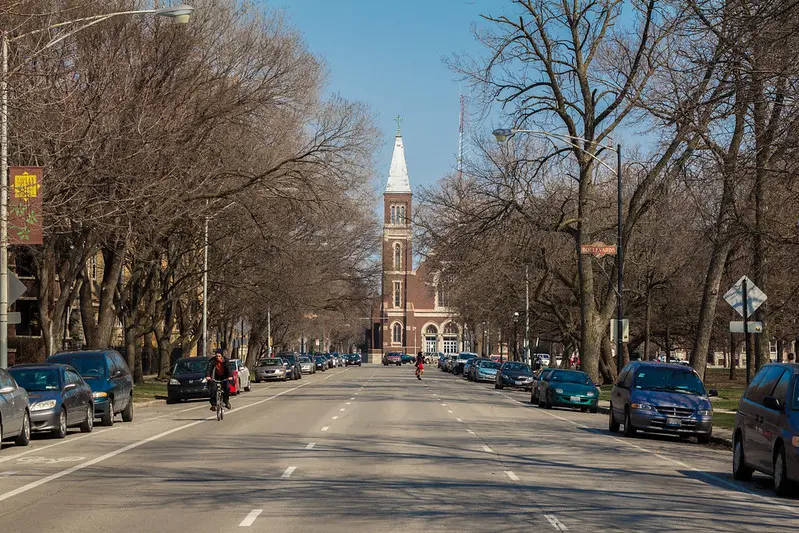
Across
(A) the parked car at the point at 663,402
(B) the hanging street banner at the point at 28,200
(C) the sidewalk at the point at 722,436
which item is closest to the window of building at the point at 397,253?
(C) the sidewalk at the point at 722,436

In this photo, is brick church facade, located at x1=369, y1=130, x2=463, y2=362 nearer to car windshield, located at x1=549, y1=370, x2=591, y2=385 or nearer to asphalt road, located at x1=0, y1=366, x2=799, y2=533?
car windshield, located at x1=549, y1=370, x2=591, y2=385

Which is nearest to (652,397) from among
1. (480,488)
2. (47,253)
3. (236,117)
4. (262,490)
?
(480,488)

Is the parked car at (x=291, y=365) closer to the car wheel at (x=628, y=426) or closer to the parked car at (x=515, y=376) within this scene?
the parked car at (x=515, y=376)

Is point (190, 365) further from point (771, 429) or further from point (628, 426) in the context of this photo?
point (771, 429)

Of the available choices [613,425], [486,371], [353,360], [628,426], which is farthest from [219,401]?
[353,360]

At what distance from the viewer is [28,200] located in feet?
84.5

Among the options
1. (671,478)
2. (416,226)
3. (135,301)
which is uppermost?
(416,226)

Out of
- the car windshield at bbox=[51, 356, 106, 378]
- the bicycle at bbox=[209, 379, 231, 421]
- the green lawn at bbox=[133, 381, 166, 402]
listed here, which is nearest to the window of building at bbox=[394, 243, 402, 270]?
the green lawn at bbox=[133, 381, 166, 402]

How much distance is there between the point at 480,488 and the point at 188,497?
376 cm

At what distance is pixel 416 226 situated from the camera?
171 ft

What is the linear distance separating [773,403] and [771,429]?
0.36 m

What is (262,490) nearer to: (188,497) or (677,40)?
(188,497)

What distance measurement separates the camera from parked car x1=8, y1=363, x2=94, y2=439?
22.8 meters

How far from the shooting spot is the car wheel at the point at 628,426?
2519 centimetres
